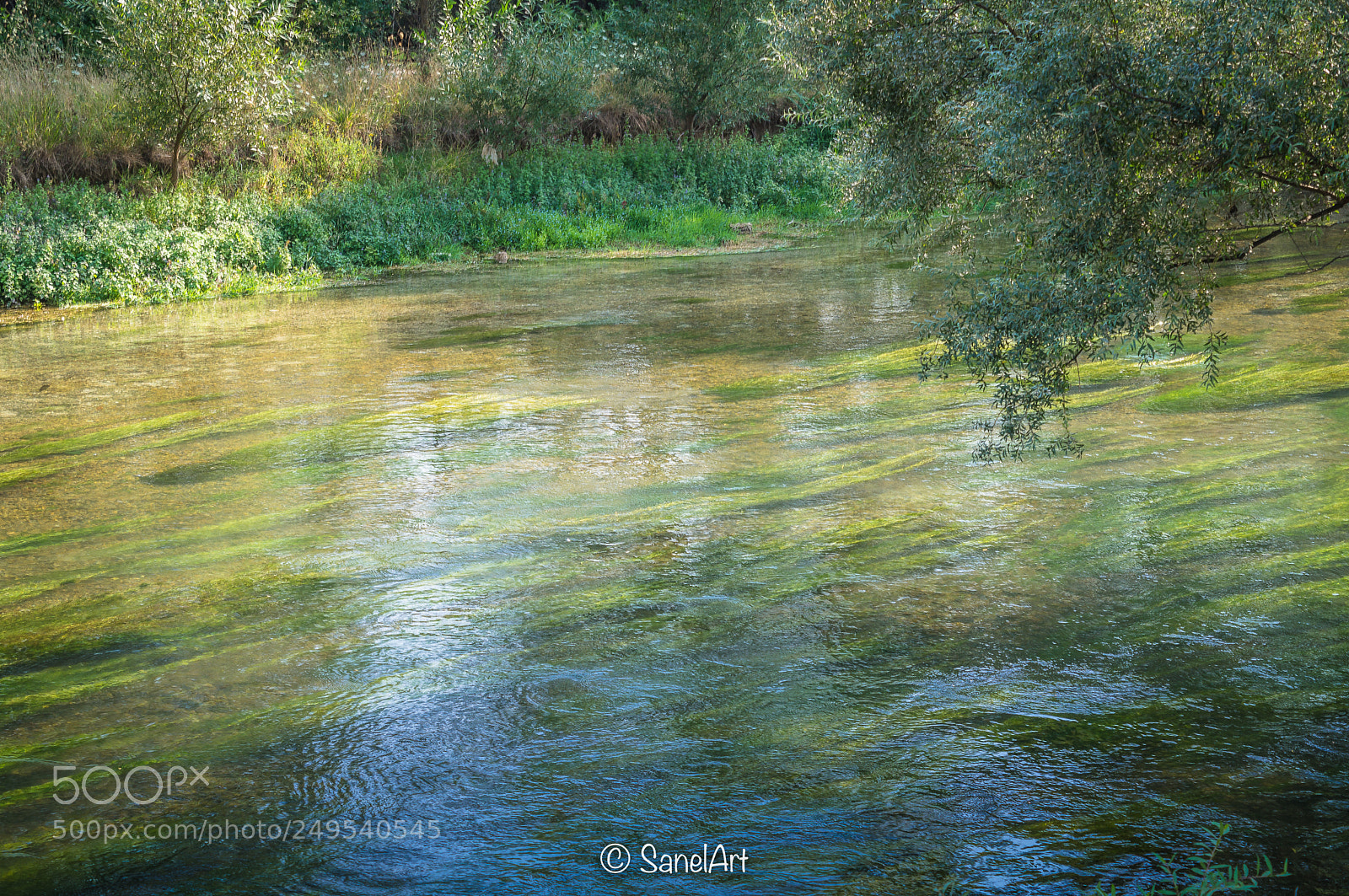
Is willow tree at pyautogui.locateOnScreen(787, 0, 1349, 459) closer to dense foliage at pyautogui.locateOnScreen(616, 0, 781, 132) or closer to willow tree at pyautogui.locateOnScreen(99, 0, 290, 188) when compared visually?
willow tree at pyautogui.locateOnScreen(99, 0, 290, 188)

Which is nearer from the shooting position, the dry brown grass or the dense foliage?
the dry brown grass

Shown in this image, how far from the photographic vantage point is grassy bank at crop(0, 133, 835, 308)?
19453 millimetres

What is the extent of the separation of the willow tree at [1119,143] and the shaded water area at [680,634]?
137 cm

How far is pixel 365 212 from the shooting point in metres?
24.6

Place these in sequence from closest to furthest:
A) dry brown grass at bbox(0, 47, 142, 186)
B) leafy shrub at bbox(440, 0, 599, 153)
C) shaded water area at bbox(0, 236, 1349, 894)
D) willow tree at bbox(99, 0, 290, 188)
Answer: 1. shaded water area at bbox(0, 236, 1349, 894)
2. willow tree at bbox(99, 0, 290, 188)
3. dry brown grass at bbox(0, 47, 142, 186)
4. leafy shrub at bbox(440, 0, 599, 153)

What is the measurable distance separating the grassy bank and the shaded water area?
32.0 ft

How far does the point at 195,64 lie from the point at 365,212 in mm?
4779

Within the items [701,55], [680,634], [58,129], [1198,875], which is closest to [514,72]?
[701,55]

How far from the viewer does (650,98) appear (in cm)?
3347

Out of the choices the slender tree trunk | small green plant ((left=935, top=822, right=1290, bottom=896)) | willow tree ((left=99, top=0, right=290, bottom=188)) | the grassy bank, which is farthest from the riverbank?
small green plant ((left=935, top=822, right=1290, bottom=896))

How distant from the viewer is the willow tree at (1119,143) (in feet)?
17.0

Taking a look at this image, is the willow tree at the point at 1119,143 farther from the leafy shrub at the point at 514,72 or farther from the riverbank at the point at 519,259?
the leafy shrub at the point at 514,72

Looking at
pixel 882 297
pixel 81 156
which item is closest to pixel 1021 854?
pixel 882 297

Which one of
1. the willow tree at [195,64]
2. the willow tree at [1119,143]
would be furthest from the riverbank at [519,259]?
the willow tree at [1119,143]
